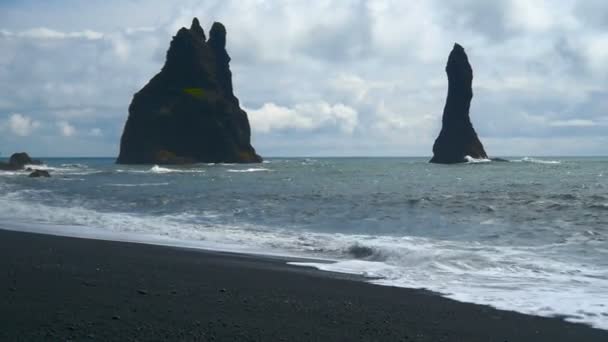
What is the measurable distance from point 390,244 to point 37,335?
8.99 meters

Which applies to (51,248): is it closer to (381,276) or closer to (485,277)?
(381,276)

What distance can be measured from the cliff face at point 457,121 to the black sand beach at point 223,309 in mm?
102297

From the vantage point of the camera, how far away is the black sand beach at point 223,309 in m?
5.41

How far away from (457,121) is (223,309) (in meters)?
110

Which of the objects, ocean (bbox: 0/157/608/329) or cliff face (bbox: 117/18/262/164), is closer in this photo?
ocean (bbox: 0/157/608/329)

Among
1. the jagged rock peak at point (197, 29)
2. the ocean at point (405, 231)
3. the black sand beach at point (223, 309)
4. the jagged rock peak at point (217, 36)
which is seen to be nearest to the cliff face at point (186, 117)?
the jagged rock peak at point (197, 29)

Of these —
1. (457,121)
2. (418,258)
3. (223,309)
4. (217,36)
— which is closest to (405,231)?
(418,258)

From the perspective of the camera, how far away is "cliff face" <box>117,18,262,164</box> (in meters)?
109

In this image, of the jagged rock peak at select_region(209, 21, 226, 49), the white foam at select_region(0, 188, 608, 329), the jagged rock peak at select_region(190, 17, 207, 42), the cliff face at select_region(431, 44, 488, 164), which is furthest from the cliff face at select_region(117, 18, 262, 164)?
the white foam at select_region(0, 188, 608, 329)

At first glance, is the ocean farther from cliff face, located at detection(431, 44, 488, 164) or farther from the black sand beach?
cliff face, located at detection(431, 44, 488, 164)

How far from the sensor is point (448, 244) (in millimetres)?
13297

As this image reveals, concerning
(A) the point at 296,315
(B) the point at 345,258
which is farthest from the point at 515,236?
(A) the point at 296,315

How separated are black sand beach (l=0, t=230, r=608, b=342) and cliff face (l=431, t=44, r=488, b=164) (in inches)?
4027

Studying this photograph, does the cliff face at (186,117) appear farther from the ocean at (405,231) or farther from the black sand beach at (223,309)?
the black sand beach at (223,309)
